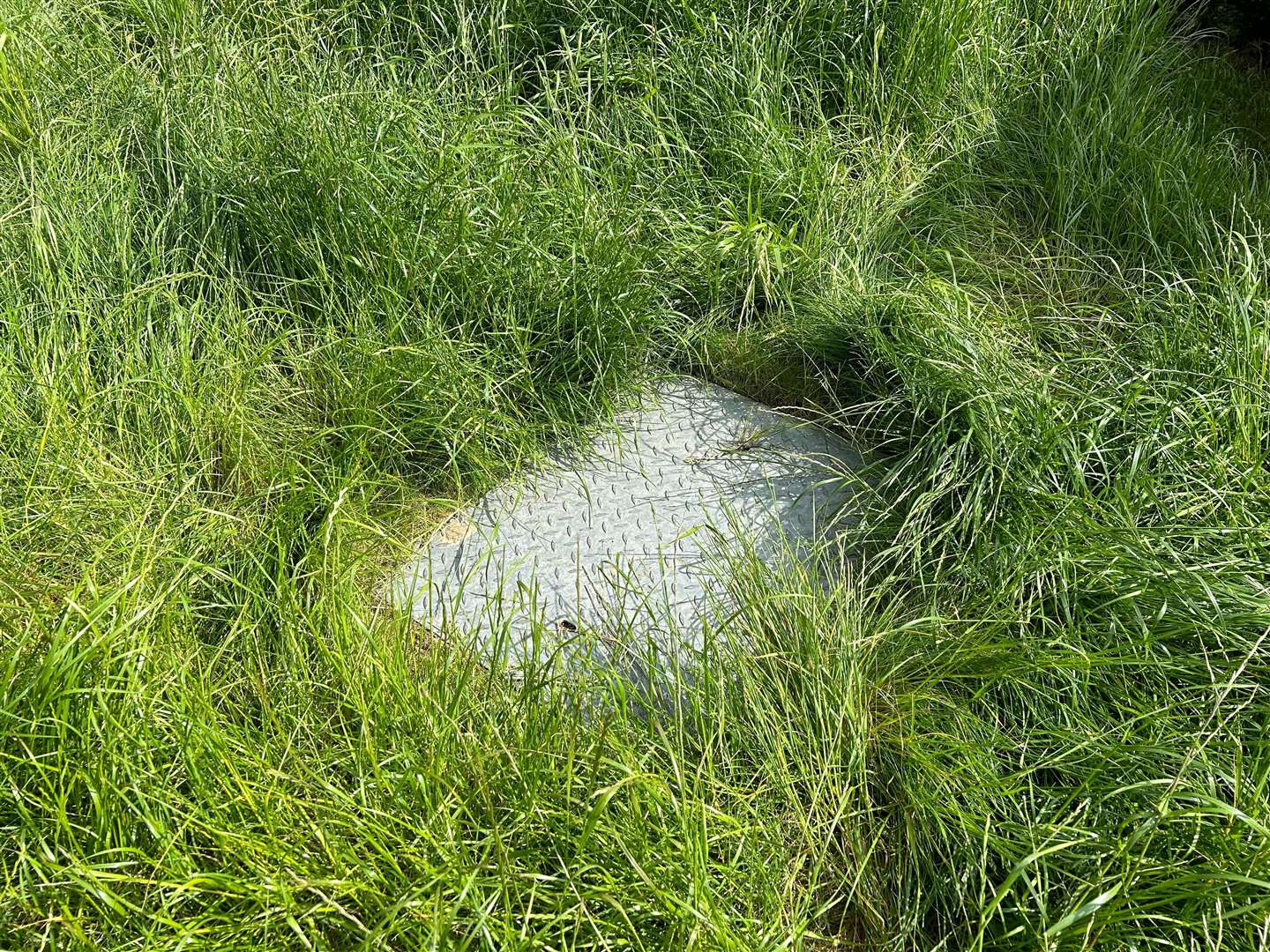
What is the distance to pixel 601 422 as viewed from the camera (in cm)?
274

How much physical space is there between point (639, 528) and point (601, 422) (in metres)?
0.40

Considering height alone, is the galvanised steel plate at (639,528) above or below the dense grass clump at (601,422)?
below

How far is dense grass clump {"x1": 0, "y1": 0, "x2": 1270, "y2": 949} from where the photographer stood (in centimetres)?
171

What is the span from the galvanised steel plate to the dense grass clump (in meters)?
0.10

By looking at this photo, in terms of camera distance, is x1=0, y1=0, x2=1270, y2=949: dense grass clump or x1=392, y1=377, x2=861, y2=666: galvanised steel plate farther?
x1=392, y1=377, x2=861, y2=666: galvanised steel plate

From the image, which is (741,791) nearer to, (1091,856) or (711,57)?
(1091,856)

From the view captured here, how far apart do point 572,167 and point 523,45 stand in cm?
78

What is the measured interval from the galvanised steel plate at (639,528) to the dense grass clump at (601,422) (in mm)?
97

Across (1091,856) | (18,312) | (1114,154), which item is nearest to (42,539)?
(18,312)

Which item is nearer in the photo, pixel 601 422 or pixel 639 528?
pixel 639 528

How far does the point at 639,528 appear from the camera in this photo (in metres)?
2.44

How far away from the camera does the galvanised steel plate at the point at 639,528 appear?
2203mm

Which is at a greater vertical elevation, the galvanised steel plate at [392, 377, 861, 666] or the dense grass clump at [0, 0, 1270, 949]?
the dense grass clump at [0, 0, 1270, 949]

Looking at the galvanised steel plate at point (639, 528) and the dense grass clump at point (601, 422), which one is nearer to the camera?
the dense grass clump at point (601, 422)
